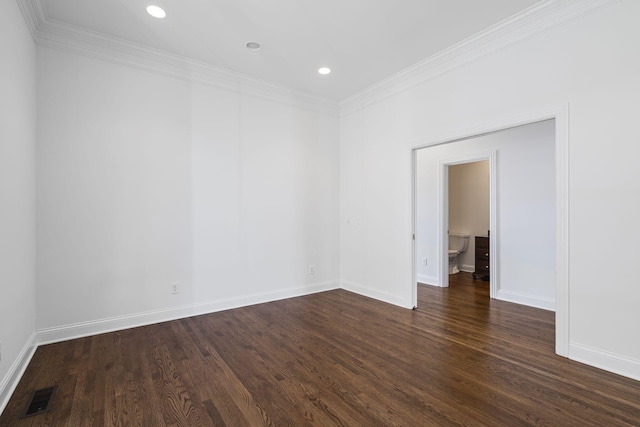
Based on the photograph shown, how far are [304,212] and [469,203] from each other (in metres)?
3.87

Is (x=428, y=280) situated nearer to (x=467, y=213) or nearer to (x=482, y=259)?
(x=482, y=259)

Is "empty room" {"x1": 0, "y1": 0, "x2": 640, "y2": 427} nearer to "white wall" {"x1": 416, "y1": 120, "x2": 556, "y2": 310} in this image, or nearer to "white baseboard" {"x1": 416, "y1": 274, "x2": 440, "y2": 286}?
"white wall" {"x1": 416, "y1": 120, "x2": 556, "y2": 310}

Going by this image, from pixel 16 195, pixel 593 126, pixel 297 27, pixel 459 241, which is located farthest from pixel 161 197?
pixel 459 241

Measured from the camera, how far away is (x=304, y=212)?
4.84 meters

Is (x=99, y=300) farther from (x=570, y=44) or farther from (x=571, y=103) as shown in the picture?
(x=570, y=44)

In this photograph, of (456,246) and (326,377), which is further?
(456,246)

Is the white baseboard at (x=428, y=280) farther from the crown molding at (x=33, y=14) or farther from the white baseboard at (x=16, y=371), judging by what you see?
the crown molding at (x=33, y=14)

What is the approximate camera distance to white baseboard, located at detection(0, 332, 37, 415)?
207cm

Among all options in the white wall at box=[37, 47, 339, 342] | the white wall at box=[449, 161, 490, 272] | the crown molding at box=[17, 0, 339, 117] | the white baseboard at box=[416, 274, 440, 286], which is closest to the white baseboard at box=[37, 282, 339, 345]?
the white wall at box=[37, 47, 339, 342]

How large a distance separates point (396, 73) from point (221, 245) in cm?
325

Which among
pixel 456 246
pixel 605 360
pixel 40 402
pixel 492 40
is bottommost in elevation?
pixel 40 402

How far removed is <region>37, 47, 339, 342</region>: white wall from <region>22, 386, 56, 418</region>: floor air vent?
1.02 metres

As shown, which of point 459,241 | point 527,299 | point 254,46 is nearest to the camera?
point 254,46

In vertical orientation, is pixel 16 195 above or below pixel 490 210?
above
